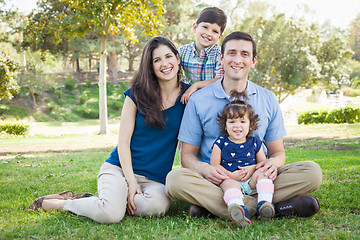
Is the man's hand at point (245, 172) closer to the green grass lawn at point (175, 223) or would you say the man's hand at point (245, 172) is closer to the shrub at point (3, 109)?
the green grass lawn at point (175, 223)

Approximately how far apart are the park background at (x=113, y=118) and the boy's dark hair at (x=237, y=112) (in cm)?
87

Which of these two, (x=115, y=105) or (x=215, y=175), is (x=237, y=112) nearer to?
(x=215, y=175)

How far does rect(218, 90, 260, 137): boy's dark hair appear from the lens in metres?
3.05

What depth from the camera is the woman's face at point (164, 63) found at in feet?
10.9

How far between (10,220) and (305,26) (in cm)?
1996

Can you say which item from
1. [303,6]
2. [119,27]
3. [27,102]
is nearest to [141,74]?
[119,27]

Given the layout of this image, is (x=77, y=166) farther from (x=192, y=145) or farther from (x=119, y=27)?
(x=119, y=27)

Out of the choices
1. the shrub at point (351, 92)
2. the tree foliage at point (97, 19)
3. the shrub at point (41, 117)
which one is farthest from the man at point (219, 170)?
the shrub at point (351, 92)

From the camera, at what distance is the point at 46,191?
13.4 feet

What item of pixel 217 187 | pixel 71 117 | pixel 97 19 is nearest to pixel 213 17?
pixel 217 187

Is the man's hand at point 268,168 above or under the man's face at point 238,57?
under

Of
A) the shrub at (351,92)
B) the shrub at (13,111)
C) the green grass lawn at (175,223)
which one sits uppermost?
the green grass lawn at (175,223)

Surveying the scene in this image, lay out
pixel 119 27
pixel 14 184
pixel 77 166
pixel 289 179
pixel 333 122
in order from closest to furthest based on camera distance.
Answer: pixel 289 179
pixel 14 184
pixel 77 166
pixel 119 27
pixel 333 122

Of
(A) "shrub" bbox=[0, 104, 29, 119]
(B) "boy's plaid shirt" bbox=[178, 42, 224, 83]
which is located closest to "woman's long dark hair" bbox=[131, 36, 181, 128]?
(B) "boy's plaid shirt" bbox=[178, 42, 224, 83]
